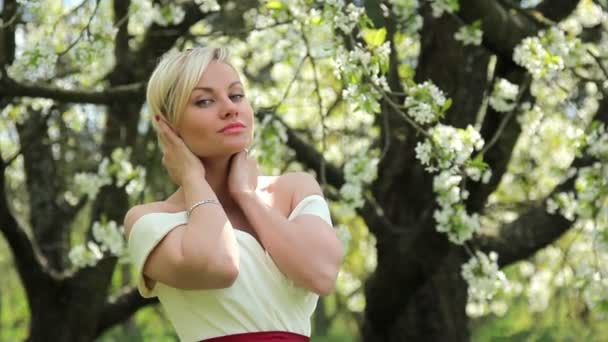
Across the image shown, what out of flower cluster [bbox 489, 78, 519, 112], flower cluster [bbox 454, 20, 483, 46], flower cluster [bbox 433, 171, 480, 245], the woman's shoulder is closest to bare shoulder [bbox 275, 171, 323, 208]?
the woman's shoulder

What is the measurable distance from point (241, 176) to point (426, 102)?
1.37 metres

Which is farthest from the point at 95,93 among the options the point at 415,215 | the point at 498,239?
the point at 498,239

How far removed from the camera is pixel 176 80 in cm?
284

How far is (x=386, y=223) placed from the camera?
6398 mm

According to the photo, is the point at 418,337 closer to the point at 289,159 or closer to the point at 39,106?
the point at 289,159

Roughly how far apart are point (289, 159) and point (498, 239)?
141 centimetres

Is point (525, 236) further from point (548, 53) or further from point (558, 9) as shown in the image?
point (548, 53)

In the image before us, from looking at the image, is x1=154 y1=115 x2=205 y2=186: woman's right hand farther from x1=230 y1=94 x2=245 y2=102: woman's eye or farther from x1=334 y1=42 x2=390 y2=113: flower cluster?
x1=334 y1=42 x2=390 y2=113: flower cluster

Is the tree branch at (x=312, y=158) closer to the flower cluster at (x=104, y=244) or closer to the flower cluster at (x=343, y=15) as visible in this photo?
the flower cluster at (x=104, y=244)

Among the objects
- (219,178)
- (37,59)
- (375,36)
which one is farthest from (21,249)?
(219,178)

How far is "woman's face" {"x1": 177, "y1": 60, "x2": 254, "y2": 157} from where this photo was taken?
2822mm

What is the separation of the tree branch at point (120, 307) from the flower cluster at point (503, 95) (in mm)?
2717

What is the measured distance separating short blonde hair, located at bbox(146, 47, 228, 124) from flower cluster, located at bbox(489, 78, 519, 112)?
8.57 feet

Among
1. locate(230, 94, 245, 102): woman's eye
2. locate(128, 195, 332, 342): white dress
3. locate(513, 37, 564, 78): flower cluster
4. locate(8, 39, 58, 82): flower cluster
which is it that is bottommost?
locate(513, 37, 564, 78): flower cluster
